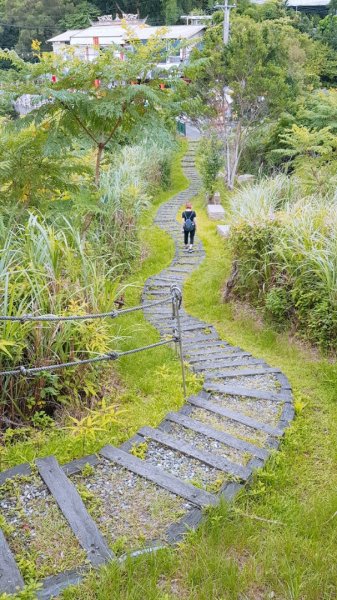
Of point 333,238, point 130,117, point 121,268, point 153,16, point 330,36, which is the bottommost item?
point 121,268

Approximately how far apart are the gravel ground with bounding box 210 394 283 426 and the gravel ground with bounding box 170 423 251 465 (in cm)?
54

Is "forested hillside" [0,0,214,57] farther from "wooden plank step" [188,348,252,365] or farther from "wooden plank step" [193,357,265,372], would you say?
"wooden plank step" [193,357,265,372]

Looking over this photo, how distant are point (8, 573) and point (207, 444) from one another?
65.3 inches

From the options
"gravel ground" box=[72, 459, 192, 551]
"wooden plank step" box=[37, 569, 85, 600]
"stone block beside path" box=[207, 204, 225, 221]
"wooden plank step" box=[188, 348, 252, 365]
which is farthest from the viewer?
"stone block beside path" box=[207, 204, 225, 221]

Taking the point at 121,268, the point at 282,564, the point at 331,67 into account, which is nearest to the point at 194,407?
the point at 282,564

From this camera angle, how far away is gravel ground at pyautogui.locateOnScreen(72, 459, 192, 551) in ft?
9.16

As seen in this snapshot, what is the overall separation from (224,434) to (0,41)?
1710 inches

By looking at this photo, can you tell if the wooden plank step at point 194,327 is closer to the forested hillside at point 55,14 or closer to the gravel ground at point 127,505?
the gravel ground at point 127,505

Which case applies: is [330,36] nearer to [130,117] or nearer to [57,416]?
[130,117]

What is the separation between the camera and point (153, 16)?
39.3m

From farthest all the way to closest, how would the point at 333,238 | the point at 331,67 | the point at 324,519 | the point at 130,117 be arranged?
the point at 331,67 < the point at 333,238 < the point at 130,117 < the point at 324,519

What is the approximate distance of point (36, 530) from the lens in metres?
2.79

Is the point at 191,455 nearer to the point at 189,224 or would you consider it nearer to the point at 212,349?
the point at 212,349

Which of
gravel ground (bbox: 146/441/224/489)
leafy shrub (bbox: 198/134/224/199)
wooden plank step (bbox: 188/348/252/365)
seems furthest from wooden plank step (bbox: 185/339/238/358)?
leafy shrub (bbox: 198/134/224/199)
